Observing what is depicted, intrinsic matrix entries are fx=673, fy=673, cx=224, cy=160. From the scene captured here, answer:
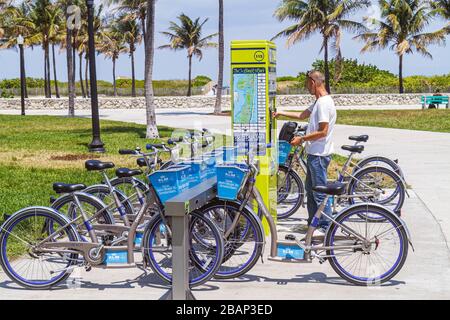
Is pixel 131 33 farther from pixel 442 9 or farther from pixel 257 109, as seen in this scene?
pixel 257 109

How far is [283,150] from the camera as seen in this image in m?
8.51

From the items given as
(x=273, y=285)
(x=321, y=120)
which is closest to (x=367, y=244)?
(x=273, y=285)

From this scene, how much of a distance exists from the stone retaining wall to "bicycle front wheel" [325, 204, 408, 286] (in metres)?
44.0

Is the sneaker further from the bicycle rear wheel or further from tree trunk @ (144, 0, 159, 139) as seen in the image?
tree trunk @ (144, 0, 159, 139)

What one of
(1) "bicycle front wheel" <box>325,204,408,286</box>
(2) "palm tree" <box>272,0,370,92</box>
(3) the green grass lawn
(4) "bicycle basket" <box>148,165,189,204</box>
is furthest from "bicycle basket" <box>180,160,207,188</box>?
(2) "palm tree" <box>272,0,370,92</box>

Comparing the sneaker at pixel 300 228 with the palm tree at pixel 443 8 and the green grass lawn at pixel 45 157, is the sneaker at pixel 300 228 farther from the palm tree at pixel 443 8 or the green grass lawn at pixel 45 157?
the palm tree at pixel 443 8

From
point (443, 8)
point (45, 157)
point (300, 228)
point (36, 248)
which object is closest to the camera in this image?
point (36, 248)

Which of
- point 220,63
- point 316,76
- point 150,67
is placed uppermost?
point 220,63

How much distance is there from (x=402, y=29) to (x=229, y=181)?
2106 inches

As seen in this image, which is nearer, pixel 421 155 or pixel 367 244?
pixel 367 244

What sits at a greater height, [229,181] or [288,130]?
[288,130]

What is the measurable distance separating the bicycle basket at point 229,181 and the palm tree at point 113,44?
6559cm

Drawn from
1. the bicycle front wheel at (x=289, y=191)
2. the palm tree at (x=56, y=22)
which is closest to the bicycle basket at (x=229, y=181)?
the bicycle front wheel at (x=289, y=191)

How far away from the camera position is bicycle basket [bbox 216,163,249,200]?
19.1 feet
